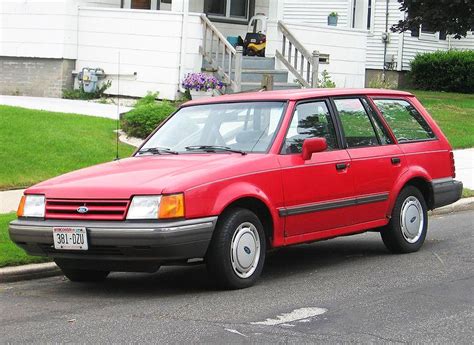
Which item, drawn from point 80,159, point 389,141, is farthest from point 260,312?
point 80,159

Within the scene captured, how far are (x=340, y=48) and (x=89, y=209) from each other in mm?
17952

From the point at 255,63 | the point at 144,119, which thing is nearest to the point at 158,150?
the point at 144,119

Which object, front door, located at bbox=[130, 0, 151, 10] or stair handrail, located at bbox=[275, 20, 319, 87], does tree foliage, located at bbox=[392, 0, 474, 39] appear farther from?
front door, located at bbox=[130, 0, 151, 10]

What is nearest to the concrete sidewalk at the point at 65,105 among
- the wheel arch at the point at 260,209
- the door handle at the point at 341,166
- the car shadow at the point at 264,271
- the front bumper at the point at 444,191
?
the car shadow at the point at 264,271

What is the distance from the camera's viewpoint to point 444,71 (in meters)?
33.2

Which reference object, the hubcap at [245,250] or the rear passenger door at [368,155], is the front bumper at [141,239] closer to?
the hubcap at [245,250]

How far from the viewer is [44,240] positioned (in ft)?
25.2

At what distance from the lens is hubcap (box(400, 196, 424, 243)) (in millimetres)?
9672

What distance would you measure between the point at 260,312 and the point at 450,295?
5.49 ft

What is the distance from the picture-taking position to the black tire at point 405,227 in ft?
31.4

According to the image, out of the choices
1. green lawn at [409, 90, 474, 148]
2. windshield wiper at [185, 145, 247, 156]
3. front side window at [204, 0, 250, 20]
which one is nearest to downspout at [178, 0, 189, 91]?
front side window at [204, 0, 250, 20]

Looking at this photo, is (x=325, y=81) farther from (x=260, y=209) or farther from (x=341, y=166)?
(x=260, y=209)

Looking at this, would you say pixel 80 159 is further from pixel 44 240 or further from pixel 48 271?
pixel 44 240

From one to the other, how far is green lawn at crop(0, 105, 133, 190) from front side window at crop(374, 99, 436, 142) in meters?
5.50
